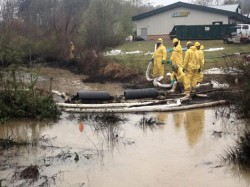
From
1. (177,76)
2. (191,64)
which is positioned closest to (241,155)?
(191,64)

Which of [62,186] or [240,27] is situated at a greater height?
[240,27]

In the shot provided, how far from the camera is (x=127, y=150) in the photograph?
8391mm

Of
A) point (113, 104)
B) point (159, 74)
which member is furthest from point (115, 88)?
point (113, 104)

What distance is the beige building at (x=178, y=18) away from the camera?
42.5 meters

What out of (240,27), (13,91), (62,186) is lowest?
(62,186)

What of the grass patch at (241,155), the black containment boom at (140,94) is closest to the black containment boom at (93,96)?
the black containment boom at (140,94)

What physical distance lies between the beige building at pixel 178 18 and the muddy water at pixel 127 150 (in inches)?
1278

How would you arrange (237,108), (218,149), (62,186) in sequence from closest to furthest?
1. (62,186)
2. (218,149)
3. (237,108)

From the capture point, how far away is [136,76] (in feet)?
66.4

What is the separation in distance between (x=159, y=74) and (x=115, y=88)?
2048mm

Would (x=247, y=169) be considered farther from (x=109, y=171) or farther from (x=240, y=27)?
(x=240, y=27)

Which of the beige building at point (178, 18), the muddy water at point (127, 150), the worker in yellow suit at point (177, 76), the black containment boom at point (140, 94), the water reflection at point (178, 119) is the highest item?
the beige building at point (178, 18)

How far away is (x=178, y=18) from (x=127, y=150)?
37904 millimetres

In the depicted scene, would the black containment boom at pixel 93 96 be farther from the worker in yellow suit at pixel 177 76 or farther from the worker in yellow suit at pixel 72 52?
the worker in yellow suit at pixel 72 52
